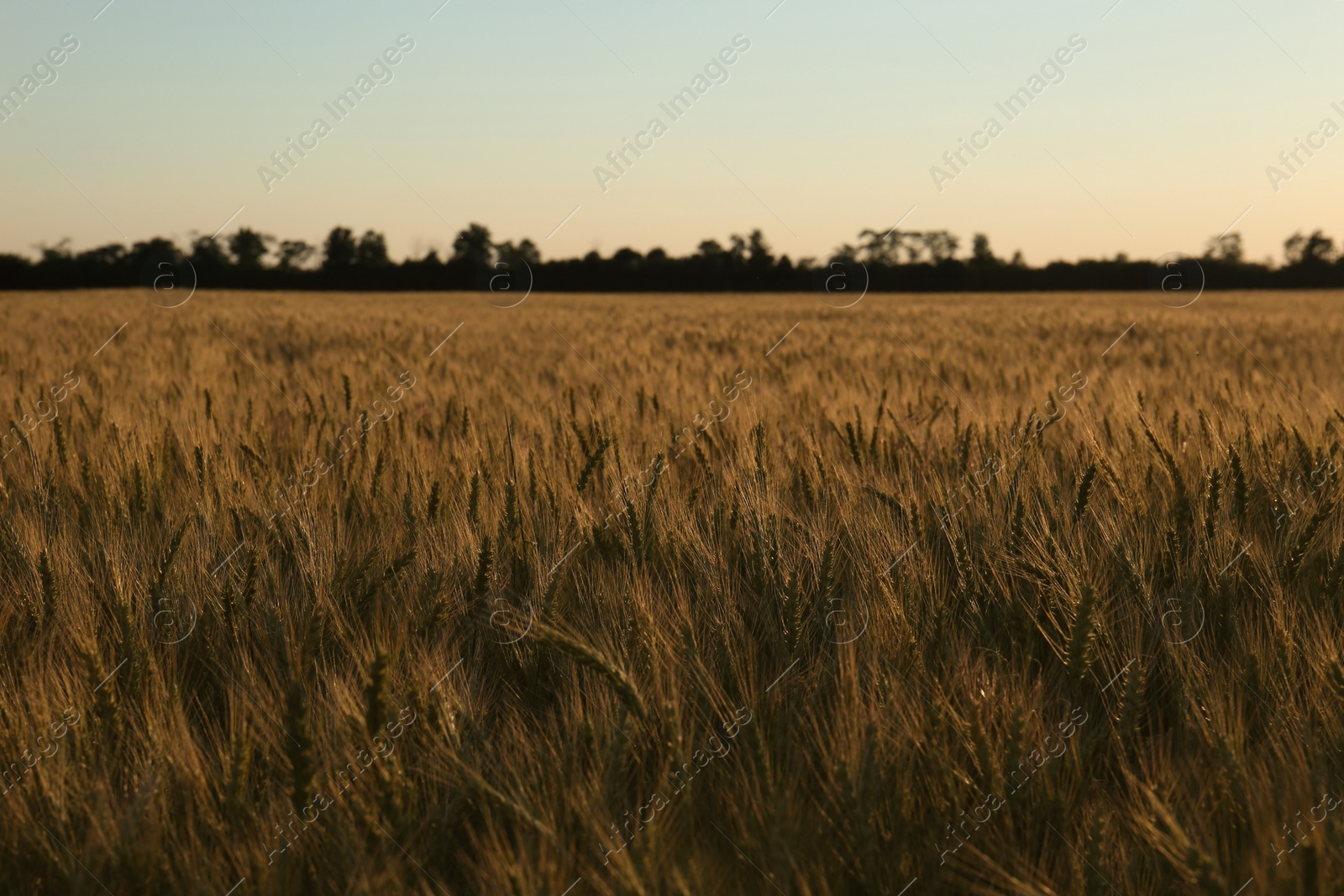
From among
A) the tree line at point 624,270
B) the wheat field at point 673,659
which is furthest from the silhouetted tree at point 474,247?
the wheat field at point 673,659

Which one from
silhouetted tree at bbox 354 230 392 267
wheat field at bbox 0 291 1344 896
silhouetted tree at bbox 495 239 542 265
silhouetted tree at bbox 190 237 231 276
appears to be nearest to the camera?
wheat field at bbox 0 291 1344 896

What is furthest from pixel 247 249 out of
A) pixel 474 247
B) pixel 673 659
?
pixel 673 659

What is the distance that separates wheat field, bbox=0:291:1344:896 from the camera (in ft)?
3.24

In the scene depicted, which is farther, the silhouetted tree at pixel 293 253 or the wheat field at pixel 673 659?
the silhouetted tree at pixel 293 253

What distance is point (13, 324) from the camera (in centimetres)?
902

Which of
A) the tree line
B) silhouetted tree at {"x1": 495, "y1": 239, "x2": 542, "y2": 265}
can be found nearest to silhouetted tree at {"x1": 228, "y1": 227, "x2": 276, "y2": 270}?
the tree line

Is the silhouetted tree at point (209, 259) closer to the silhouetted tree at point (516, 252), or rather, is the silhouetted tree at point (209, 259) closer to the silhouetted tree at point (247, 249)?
the silhouetted tree at point (247, 249)

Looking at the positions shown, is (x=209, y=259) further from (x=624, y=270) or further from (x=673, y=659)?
(x=673, y=659)

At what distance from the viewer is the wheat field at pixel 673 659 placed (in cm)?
99

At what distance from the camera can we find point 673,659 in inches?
53.3

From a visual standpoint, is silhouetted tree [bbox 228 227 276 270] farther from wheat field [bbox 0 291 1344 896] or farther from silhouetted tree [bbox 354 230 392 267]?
wheat field [bbox 0 291 1344 896]

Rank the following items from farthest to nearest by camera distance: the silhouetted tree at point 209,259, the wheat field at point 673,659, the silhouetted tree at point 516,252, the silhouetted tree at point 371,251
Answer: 1. the silhouetted tree at point 371,251
2. the silhouetted tree at point 209,259
3. the silhouetted tree at point 516,252
4. the wheat field at point 673,659

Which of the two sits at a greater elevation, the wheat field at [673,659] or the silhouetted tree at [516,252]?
the silhouetted tree at [516,252]

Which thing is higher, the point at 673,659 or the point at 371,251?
the point at 371,251
